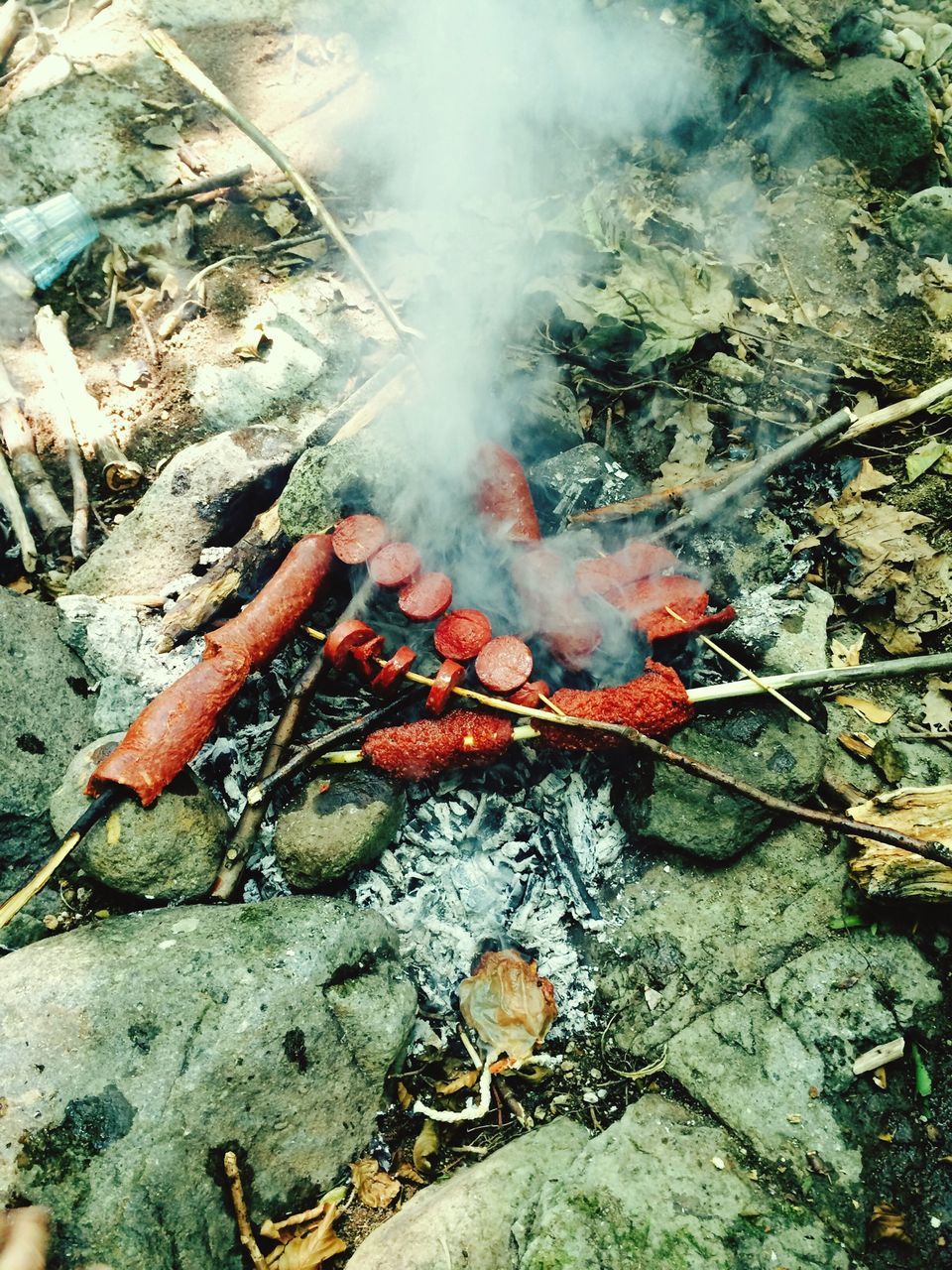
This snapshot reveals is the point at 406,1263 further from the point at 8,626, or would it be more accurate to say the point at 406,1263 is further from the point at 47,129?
the point at 47,129

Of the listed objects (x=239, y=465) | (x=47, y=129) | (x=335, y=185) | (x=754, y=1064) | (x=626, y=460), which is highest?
(x=47, y=129)

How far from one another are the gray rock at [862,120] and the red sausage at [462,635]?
575 cm

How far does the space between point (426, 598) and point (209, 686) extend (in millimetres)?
1252

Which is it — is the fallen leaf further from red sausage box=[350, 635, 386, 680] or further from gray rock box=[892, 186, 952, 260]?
gray rock box=[892, 186, 952, 260]

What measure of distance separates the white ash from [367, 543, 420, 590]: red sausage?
4.07ft

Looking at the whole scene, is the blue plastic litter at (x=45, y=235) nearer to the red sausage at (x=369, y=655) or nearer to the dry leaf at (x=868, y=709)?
the red sausage at (x=369, y=655)

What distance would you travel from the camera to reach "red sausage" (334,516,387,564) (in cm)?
403

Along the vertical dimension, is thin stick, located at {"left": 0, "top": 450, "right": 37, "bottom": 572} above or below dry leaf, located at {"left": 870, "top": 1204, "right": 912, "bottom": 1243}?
above

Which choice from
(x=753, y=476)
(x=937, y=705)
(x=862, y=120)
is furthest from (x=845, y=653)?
(x=862, y=120)

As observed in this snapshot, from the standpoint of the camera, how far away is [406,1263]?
9.75 feet

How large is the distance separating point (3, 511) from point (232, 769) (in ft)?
9.18

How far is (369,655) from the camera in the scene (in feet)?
12.8

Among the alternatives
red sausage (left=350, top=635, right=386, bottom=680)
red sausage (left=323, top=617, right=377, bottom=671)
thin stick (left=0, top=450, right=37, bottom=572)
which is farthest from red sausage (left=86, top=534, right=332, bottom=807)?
thin stick (left=0, top=450, right=37, bottom=572)

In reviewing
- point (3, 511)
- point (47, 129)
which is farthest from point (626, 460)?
point (47, 129)
